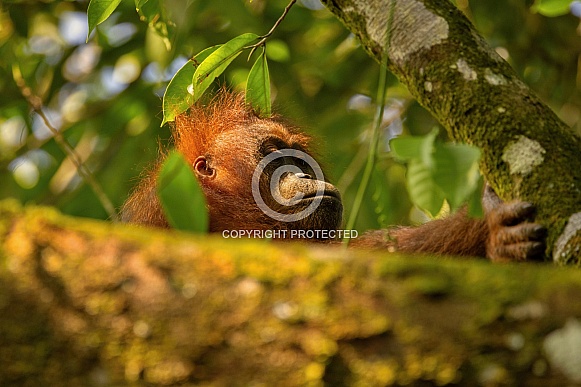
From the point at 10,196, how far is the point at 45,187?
530 mm

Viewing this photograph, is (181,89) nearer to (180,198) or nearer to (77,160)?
(77,160)

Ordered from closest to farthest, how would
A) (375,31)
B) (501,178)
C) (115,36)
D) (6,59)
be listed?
(501,178) < (375,31) < (6,59) < (115,36)

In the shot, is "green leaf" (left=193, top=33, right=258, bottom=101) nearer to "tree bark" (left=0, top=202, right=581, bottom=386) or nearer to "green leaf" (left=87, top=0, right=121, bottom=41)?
"green leaf" (left=87, top=0, right=121, bottom=41)

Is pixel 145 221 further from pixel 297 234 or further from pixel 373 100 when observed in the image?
pixel 373 100

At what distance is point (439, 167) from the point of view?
7.32 ft

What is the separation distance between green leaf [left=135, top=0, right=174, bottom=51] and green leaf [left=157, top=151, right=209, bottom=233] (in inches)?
67.7

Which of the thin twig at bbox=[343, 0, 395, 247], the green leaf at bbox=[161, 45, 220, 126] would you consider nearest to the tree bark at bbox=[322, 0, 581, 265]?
the thin twig at bbox=[343, 0, 395, 247]

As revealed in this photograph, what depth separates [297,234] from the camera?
16.3ft

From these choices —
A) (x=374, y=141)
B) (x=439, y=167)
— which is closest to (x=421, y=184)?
(x=439, y=167)

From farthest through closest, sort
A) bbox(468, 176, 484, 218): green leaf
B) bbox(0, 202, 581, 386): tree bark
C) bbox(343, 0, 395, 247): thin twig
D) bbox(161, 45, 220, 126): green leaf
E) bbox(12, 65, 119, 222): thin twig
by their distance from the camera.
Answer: bbox(468, 176, 484, 218): green leaf, bbox(161, 45, 220, 126): green leaf, bbox(12, 65, 119, 222): thin twig, bbox(343, 0, 395, 247): thin twig, bbox(0, 202, 581, 386): tree bark

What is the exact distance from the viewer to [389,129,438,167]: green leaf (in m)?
2.11

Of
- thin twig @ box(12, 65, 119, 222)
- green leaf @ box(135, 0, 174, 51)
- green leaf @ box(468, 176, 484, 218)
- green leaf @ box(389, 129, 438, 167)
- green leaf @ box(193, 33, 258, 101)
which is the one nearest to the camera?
green leaf @ box(389, 129, 438, 167)

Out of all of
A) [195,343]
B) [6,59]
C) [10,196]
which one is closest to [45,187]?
[10,196]

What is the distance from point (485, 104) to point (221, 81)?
4487mm
